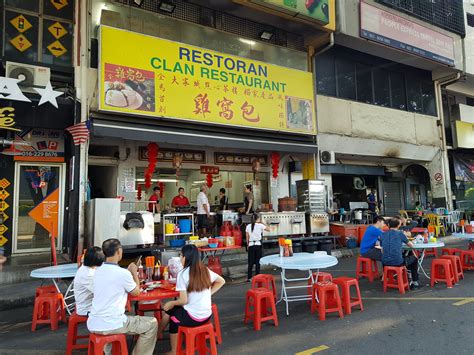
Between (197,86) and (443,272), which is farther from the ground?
(197,86)

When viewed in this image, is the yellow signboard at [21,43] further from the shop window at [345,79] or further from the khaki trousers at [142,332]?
the shop window at [345,79]

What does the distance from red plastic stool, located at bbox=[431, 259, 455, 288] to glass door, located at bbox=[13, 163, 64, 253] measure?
30.9ft

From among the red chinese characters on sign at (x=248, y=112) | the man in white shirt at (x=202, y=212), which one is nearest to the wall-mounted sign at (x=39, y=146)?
the man in white shirt at (x=202, y=212)

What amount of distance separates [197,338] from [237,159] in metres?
9.92

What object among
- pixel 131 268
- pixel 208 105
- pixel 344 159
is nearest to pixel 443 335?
pixel 131 268

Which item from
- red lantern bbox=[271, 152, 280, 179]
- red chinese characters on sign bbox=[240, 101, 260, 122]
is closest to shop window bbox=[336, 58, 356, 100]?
red lantern bbox=[271, 152, 280, 179]

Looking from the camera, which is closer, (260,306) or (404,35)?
(260,306)

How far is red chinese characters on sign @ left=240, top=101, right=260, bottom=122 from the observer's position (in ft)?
36.8

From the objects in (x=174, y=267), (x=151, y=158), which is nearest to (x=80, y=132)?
(x=151, y=158)

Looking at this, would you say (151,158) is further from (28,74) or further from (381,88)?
(381,88)

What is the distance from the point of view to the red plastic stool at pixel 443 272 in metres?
6.91

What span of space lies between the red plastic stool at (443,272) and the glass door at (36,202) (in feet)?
30.9

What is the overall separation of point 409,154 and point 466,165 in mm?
4829

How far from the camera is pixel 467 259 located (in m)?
8.61
